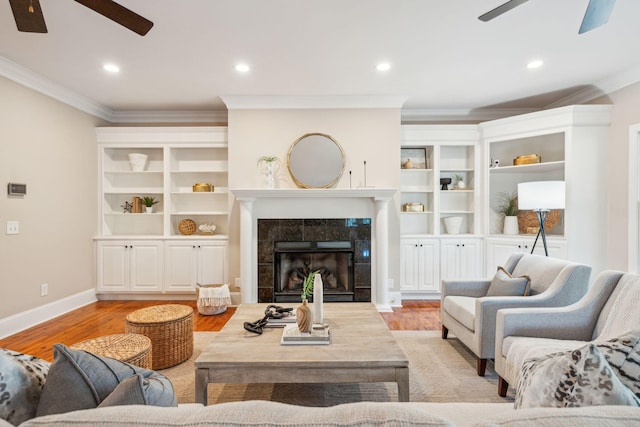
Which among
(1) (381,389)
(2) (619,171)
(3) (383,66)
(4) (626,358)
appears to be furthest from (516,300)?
(2) (619,171)

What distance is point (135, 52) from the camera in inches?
118

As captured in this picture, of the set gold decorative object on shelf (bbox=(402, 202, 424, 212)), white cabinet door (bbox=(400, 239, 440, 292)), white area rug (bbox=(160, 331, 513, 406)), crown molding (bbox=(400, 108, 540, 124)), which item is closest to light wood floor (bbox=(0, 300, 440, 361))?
white cabinet door (bbox=(400, 239, 440, 292))

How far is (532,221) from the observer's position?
14.7ft

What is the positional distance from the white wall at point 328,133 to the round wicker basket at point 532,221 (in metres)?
1.88

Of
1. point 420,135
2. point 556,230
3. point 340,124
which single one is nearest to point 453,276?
point 556,230

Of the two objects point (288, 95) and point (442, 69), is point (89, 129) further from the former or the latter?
point (442, 69)

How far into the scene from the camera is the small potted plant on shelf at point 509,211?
445cm

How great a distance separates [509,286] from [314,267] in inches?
89.5

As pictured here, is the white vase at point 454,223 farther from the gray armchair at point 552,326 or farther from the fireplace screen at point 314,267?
the gray armchair at point 552,326

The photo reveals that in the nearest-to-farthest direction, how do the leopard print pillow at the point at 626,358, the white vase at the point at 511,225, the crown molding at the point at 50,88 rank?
the leopard print pillow at the point at 626,358 < the crown molding at the point at 50,88 < the white vase at the point at 511,225

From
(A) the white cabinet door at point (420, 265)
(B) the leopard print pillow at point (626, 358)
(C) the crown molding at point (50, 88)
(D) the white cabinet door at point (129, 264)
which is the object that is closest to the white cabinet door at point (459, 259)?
(A) the white cabinet door at point (420, 265)

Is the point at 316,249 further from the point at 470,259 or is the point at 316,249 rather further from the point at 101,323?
the point at 101,323

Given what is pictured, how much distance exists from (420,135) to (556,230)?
221 cm

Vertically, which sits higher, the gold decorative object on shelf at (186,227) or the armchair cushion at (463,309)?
the gold decorative object on shelf at (186,227)
